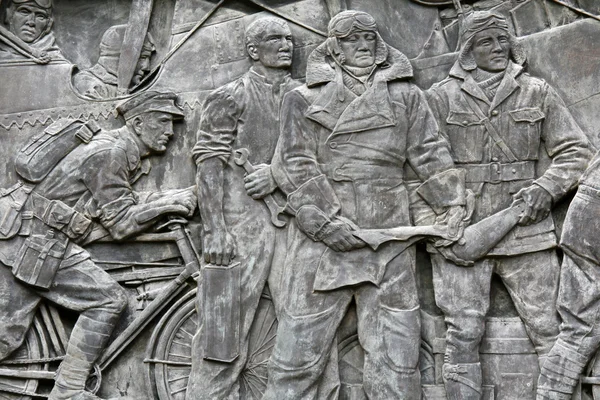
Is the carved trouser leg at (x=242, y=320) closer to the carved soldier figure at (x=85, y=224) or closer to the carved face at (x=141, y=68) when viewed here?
the carved soldier figure at (x=85, y=224)

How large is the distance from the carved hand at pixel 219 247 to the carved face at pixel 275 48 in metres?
1.38

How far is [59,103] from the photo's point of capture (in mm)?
10625

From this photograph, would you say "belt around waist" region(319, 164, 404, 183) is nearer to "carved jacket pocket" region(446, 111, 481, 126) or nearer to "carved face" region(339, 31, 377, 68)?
"carved jacket pocket" region(446, 111, 481, 126)

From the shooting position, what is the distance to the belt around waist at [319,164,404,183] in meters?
10.0

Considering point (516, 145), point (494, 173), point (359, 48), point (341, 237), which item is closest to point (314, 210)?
point (341, 237)

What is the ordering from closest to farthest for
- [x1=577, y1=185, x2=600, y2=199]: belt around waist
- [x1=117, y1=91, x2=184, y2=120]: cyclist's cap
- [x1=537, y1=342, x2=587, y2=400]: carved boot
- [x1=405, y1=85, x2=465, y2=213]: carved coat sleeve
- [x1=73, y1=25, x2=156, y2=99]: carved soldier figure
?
1. [x1=537, y1=342, x2=587, y2=400]: carved boot
2. [x1=577, y1=185, x2=600, y2=199]: belt around waist
3. [x1=405, y1=85, x2=465, y2=213]: carved coat sleeve
4. [x1=117, y1=91, x2=184, y2=120]: cyclist's cap
5. [x1=73, y1=25, x2=156, y2=99]: carved soldier figure

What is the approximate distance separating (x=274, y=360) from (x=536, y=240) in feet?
7.22

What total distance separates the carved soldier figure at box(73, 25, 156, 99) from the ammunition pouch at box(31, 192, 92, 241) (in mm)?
961

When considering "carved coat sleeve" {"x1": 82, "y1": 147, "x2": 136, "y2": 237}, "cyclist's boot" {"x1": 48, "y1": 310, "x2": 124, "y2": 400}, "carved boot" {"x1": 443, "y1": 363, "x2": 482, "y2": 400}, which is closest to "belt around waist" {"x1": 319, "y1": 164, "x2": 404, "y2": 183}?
"carved boot" {"x1": 443, "y1": 363, "x2": 482, "y2": 400}

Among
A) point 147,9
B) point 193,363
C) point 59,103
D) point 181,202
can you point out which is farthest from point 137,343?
point 147,9

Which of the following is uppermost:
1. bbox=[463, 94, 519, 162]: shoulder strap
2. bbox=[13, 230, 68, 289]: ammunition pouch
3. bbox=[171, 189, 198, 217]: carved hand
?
bbox=[463, 94, 519, 162]: shoulder strap

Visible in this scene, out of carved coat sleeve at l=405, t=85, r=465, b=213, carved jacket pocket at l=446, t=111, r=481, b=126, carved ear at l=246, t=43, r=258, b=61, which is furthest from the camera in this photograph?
carved ear at l=246, t=43, r=258, b=61

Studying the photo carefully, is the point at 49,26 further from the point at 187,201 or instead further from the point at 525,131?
the point at 525,131

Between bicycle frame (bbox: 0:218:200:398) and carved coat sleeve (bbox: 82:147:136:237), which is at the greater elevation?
carved coat sleeve (bbox: 82:147:136:237)
